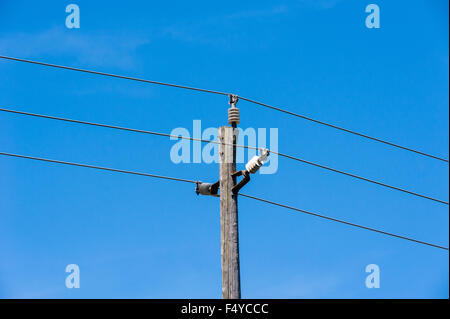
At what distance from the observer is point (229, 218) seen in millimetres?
10156

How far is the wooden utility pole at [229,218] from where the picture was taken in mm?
9898

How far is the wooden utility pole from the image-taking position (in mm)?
9898

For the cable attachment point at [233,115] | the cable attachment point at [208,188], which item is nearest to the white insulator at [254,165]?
the cable attachment point at [208,188]

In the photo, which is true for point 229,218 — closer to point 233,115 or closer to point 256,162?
point 256,162

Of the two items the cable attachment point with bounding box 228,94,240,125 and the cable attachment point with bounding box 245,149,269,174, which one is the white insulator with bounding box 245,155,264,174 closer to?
the cable attachment point with bounding box 245,149,269,174

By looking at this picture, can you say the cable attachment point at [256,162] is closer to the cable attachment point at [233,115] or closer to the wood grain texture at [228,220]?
the wood grain texture at [228,220]

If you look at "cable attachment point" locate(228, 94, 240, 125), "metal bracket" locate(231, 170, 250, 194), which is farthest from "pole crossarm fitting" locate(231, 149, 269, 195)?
"cable attachment point" locate(228, 94, 240, 125)

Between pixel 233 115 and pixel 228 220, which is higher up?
pixel 233 115

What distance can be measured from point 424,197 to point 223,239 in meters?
4.64

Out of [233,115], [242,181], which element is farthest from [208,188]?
[233,115]

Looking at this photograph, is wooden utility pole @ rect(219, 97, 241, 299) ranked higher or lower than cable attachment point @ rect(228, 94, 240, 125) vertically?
lower
